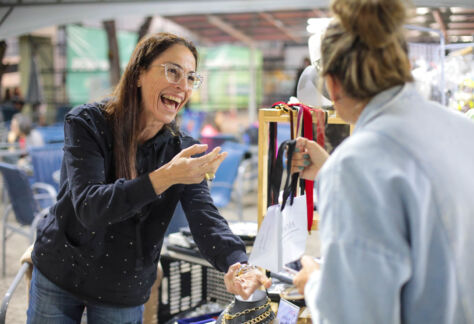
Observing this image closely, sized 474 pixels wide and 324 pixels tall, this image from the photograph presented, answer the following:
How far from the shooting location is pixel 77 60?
14.7 metres

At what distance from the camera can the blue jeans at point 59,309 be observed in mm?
1515

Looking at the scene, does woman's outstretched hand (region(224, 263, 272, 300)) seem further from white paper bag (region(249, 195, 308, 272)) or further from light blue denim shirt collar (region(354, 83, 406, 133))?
light blue denim shirt collar (region(354, 83, 406, 133))

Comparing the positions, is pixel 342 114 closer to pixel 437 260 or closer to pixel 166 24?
pixel 437 260

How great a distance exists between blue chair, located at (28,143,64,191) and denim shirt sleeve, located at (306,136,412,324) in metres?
4.33

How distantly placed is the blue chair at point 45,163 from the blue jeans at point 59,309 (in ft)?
11.1

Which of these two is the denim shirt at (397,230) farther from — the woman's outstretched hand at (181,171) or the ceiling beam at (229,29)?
the ceiling beam at (229,29)

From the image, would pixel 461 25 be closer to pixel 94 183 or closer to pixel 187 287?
pixel 187 287

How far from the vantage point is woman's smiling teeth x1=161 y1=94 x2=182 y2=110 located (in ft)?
5.01

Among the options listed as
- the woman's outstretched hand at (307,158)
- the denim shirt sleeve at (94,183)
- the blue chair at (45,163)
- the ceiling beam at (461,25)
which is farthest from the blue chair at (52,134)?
the woman's outstretched hand at (307,158)

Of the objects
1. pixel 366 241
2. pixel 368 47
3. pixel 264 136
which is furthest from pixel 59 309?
pixel 368 47

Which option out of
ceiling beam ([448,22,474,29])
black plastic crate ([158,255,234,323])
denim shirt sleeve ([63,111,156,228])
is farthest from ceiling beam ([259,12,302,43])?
denim shirt sleeve ([63,111,156,228])

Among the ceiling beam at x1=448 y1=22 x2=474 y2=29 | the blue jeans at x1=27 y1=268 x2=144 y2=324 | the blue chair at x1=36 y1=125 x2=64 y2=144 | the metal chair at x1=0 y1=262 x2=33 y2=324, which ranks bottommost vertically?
the blue chair at x1=36 y1=125 x2=64 y2=144

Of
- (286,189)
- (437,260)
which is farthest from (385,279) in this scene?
(286,189)

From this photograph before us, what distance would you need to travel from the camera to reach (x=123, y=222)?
1.49 m
